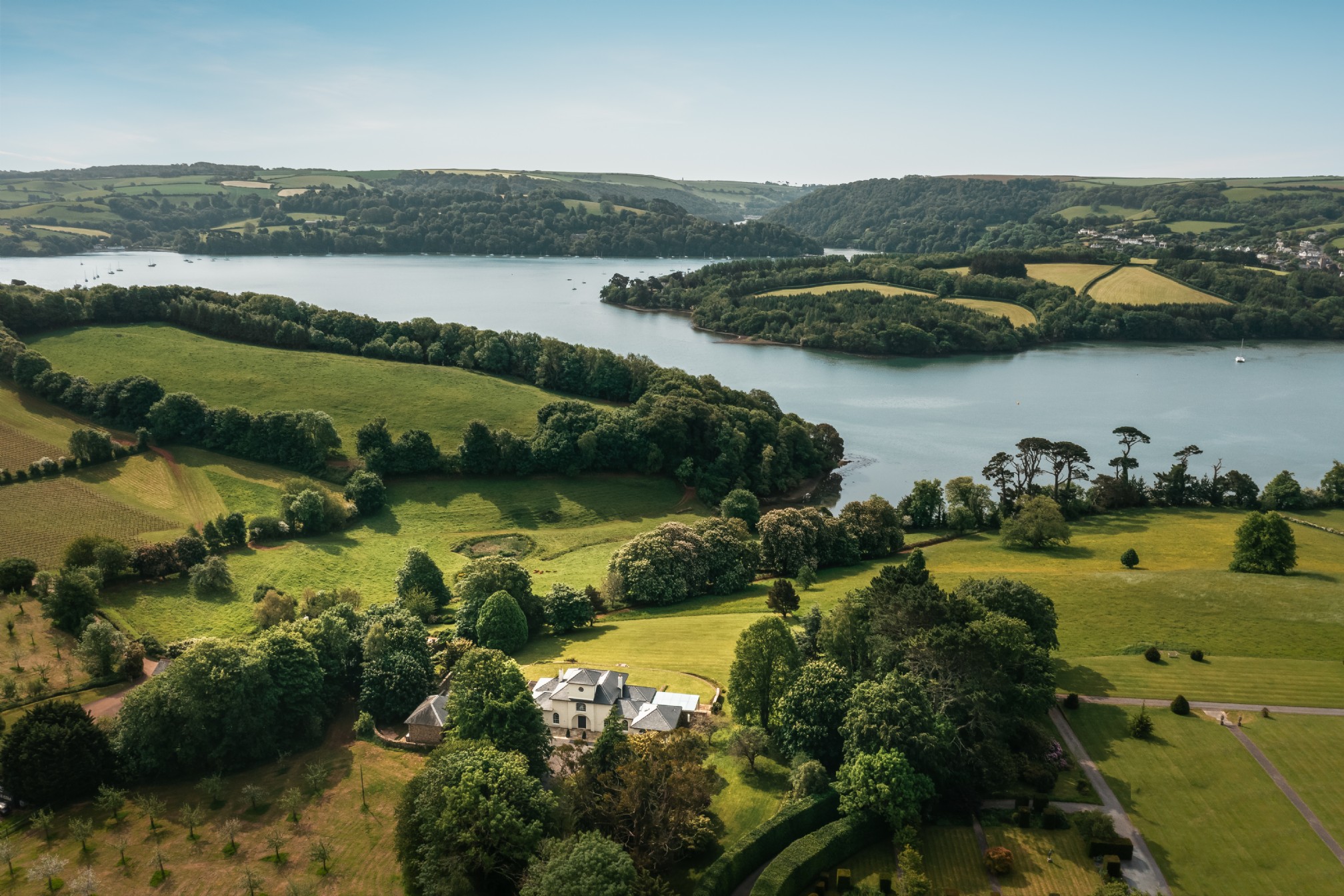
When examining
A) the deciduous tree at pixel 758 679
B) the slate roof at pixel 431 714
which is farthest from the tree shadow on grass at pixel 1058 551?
the slate roof at pixel 431 714

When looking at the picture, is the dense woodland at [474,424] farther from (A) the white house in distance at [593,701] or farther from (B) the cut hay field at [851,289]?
(B) the cut hay field at [851,289]

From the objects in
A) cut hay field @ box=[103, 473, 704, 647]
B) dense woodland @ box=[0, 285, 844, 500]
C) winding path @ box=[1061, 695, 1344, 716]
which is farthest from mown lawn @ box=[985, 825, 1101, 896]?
dense woodland @ box=[0, 285, 844, 500]

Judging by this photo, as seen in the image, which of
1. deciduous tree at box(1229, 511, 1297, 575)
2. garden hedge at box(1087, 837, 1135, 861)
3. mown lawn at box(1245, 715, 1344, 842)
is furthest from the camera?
deciduous tree at box(1229, 511, 1297, 575)

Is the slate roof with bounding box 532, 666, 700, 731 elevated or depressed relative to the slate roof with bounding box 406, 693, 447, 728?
elevated

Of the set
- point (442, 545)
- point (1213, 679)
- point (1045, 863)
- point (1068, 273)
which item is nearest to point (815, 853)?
point (1045, 863)

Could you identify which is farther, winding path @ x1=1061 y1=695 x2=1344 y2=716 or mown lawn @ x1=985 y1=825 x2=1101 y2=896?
winding path @ x1=1061 y1=695 x2=1344 y2=716

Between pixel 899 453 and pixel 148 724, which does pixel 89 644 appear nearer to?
pixel 148 724

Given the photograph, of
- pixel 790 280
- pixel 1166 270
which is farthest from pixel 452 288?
pixel 1166 270

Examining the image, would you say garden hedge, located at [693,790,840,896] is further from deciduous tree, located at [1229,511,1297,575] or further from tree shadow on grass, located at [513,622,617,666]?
deciduous tree, located at [1229,511,1297,575]
